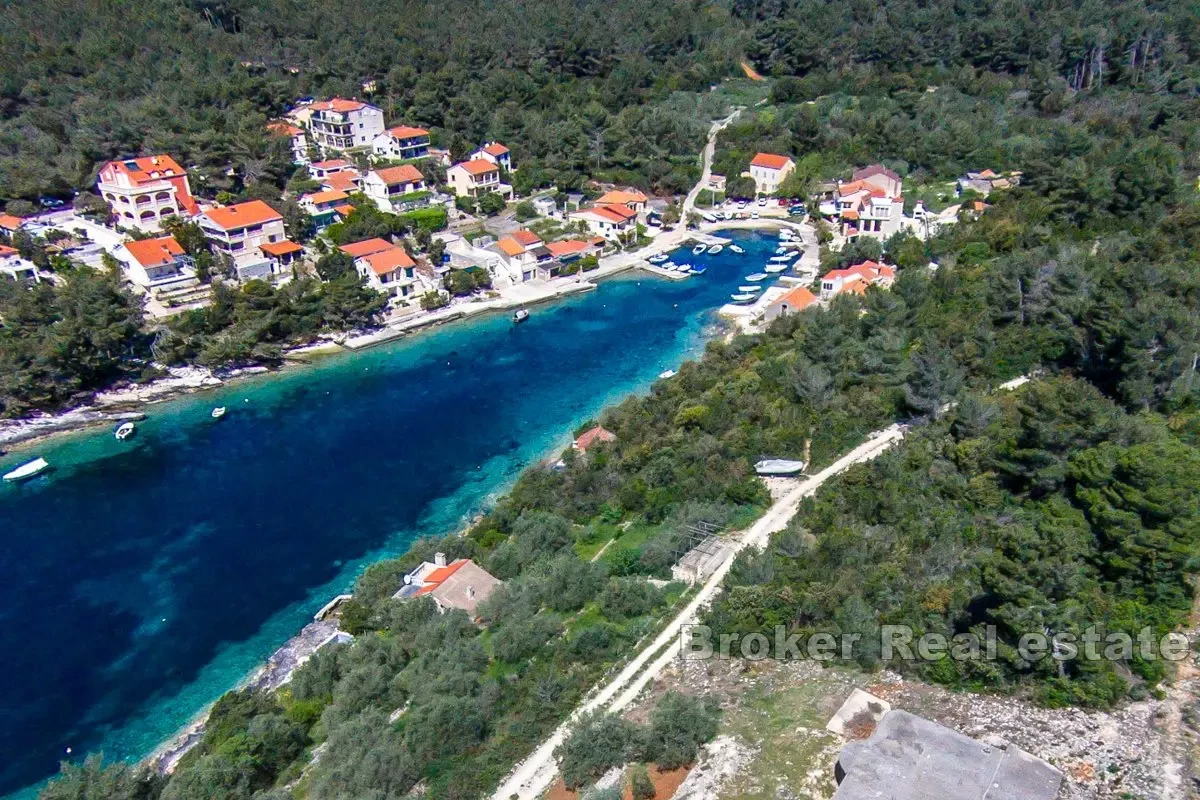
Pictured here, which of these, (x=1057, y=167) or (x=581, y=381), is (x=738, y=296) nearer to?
(x=581, y=381)

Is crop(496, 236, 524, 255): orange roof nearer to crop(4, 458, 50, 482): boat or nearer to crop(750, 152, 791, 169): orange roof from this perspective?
crop(750, 152, 791, 169): orange roof

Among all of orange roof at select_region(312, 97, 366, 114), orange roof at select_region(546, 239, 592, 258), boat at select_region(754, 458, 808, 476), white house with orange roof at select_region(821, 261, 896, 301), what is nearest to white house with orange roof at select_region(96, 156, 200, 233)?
orange roof at select_region(312, 97, 366, 114)

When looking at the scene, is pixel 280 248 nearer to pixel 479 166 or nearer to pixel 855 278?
pixel 479 166

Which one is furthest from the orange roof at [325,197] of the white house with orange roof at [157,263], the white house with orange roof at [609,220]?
the white house with orange roof at [609,220]

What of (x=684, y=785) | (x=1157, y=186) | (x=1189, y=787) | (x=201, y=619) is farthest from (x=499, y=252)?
(x=1189, y=787)

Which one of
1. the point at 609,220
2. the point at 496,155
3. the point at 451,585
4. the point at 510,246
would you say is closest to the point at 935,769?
the point at 451,585
